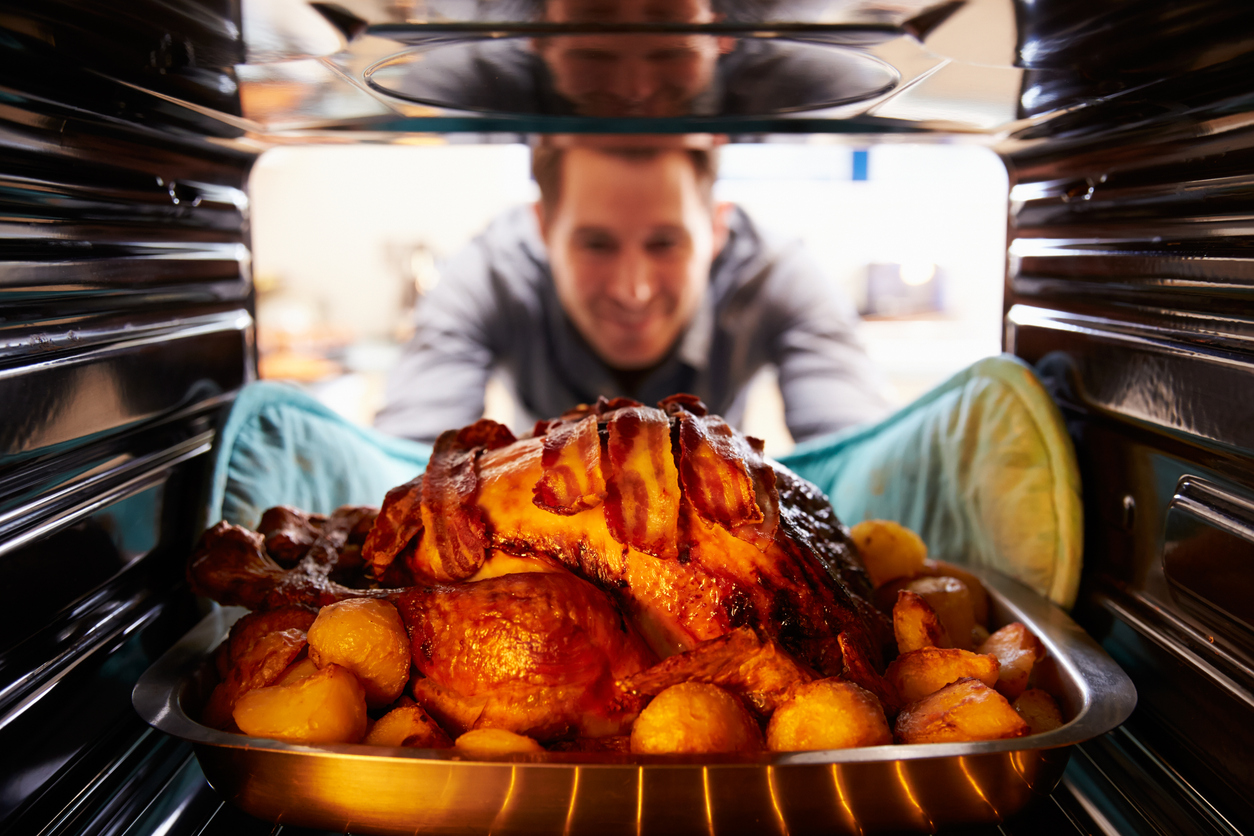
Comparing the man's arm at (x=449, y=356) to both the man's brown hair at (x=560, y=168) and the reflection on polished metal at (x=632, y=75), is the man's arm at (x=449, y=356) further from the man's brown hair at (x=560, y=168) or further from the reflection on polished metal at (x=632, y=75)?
the reflection on polished metal at (x=632, y=75)

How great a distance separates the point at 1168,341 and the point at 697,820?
2.44 ft

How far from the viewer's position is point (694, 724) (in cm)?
76

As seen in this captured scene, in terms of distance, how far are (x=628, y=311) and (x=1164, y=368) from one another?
1610 millimetres

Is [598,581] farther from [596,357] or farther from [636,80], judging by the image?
[596,357]

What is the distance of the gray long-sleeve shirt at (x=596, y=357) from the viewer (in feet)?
8.66

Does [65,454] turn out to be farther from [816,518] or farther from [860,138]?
[860,138]

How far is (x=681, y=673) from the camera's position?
0.83m

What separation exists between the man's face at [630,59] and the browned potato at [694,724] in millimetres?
627

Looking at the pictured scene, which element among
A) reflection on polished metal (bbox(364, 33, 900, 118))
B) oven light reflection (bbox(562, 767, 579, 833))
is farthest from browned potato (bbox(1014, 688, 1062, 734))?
reflection on polished metal (bbox(364, 33, 900, 118))

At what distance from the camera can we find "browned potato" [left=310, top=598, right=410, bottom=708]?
A: 0.82 m

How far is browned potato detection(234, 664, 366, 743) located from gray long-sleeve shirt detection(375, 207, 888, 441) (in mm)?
1790

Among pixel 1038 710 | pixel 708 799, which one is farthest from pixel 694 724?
pixel 1038 710

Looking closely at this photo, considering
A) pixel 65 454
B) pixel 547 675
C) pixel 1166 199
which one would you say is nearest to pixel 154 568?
pixel 65 454

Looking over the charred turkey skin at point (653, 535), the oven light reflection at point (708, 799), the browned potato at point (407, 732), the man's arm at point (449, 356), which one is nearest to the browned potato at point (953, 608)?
the charred turkey skin at point (653, 535)
